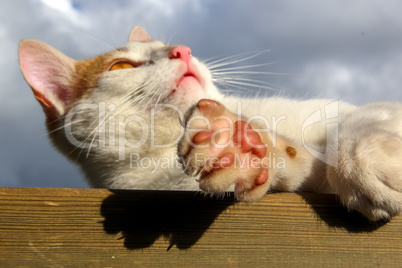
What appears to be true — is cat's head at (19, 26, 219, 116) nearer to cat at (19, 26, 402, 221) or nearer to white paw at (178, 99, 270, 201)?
cat at (19, 26, 402, 221)

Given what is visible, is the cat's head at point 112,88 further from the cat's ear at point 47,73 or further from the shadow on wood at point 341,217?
the shadow on wood at point 341,217

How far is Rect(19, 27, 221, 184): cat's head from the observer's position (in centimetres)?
175

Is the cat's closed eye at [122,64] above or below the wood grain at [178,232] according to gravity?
above

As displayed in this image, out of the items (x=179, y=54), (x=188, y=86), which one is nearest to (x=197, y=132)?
(x=188, y=86)

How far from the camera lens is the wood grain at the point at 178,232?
99cm

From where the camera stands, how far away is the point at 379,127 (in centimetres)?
114

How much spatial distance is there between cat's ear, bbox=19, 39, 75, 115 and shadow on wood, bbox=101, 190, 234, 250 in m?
1.08

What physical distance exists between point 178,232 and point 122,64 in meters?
1.17

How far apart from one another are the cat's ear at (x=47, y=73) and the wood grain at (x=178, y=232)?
1040 millimetres

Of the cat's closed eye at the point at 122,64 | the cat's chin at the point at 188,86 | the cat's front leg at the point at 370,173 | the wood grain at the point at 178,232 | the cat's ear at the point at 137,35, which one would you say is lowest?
the wood grain at the point at 178,232

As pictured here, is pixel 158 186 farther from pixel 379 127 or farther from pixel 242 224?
pixel 379 127

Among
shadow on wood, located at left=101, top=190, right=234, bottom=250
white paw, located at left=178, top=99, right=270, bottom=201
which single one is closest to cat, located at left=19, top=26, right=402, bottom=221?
white paw, located at left=178, top=99, right=270, bottom=201

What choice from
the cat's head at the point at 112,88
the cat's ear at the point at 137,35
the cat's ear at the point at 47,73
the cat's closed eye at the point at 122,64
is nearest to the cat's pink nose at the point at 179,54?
the cat's head at the point at 112,88

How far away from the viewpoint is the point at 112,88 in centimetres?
184
